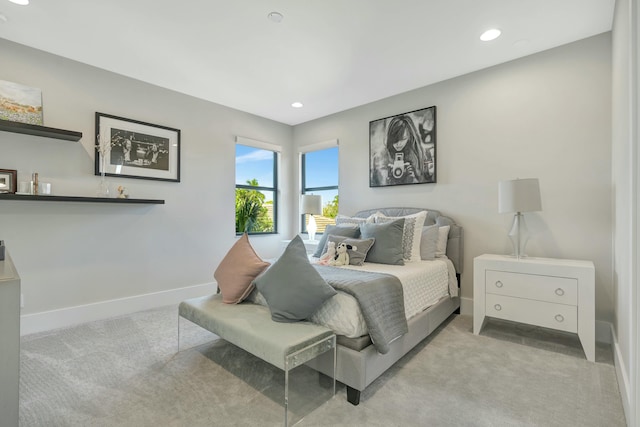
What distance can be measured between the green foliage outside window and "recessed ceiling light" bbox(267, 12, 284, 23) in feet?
8.60

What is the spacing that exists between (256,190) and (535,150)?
3656mm

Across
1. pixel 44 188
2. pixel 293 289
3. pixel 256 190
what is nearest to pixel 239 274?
pixel 293 289

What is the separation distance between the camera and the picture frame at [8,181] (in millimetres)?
2562

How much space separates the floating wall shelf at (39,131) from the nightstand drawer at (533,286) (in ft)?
13.3

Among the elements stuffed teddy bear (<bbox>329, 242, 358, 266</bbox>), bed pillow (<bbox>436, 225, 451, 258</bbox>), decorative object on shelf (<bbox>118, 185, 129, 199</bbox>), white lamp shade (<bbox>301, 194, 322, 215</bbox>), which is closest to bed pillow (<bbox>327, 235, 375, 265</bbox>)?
stuffed teddy bear (<bbox>329, 242, 358, 266</bbox>)

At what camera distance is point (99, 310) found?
3105 millimetres

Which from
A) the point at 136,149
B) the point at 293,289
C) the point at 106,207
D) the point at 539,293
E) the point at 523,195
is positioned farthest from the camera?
the point at 136,149

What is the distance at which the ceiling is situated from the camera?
7.27 feet

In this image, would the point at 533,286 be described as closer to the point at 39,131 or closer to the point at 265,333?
the point at 265,333

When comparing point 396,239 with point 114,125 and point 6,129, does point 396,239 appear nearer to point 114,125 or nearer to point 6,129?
point 114,125

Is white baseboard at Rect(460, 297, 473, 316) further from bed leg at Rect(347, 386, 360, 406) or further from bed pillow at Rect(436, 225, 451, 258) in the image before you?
bed leg at Rect(347, 386, 360, 406)

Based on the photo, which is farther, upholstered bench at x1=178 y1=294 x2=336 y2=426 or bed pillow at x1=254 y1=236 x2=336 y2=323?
bed pillow at x1=254 y1=236 x2=336 y2=323

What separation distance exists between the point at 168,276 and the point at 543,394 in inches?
147

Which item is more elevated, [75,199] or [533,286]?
[75,199]
